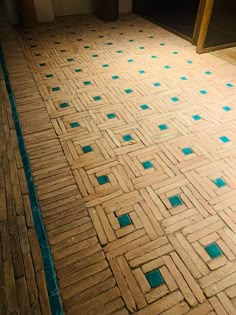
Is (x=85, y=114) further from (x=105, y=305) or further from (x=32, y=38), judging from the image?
(x=32, y=38)

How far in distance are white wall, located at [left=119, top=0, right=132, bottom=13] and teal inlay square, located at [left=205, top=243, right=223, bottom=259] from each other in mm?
5474

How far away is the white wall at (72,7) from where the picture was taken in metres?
5.21

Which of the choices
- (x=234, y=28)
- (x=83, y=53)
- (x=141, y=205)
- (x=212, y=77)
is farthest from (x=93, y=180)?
(x=234, y=28)

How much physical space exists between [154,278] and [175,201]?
23.2 inches

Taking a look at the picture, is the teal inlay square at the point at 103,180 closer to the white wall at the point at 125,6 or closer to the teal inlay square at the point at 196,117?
the teal inlay square at the point at 196,117

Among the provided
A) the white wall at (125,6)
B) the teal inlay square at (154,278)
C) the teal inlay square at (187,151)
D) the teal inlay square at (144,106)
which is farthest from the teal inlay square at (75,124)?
the white wall at (125,6)

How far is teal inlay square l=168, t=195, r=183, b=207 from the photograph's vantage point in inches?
72.1

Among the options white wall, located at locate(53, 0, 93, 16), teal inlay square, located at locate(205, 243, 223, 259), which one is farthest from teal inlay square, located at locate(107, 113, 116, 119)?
white wall, located at locate(53, 0, 93, 16)

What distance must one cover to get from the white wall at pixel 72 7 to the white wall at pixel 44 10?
0.25 m

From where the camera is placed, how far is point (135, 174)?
2.04 meters

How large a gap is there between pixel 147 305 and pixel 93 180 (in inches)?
37.4

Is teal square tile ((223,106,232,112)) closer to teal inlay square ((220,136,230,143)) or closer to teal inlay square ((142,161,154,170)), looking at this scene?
teal inlay square ((220,136,230,143))

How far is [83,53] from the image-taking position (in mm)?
3975

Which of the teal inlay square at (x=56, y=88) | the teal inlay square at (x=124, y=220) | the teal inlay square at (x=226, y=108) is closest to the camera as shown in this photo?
the teal inlay square at (x=124, y=220)
